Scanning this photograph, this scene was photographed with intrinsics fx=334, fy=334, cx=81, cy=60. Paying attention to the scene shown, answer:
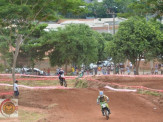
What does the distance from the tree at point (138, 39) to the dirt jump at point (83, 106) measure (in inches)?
565

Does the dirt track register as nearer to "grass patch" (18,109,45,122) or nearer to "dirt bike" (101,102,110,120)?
"dirt bike" (101,102,110,120)

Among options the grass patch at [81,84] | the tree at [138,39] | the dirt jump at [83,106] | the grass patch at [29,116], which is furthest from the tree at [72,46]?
the grass patch at [29,116]

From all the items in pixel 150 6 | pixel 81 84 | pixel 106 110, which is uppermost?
pixel 150 6

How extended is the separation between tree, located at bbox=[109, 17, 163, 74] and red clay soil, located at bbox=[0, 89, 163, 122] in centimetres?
1628

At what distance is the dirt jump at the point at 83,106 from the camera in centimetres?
1708

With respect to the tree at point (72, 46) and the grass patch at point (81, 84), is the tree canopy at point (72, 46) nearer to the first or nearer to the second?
the tree at point (72, 46)

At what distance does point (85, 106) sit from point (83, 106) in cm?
12

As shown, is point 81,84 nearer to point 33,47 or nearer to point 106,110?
point 106,110

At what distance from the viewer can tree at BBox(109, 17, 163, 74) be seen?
40344mm

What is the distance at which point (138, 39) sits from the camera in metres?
40.4

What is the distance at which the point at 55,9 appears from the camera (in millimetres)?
26188

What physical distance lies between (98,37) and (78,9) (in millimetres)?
40059

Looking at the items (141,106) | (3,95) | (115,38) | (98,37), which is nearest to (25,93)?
→ (3,95)

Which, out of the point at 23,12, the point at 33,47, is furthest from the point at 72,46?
the point at 23,12
